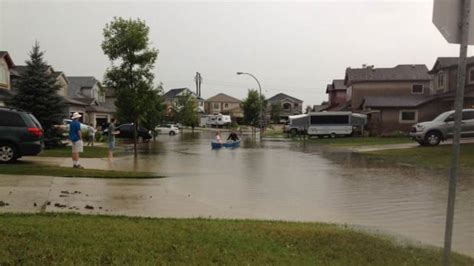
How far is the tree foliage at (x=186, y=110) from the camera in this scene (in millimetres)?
90375

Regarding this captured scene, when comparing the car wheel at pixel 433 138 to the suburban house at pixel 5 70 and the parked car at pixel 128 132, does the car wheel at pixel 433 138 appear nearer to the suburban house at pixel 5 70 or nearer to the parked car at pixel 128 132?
the parked car at pixel 128 132

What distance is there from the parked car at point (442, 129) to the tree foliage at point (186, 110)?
63.0 m

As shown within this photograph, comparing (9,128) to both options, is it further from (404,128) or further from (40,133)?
(404,128)

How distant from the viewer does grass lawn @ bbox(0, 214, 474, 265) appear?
523 cm

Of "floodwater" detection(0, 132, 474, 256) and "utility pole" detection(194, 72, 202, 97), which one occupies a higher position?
"utility pole" detection(194, 72, 202, 97)

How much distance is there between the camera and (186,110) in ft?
298

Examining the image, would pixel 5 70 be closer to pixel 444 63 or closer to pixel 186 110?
pixel 444 63

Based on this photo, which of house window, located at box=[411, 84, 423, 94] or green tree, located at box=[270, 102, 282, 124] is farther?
green tree, located at box=[270, 102, 282, 124]

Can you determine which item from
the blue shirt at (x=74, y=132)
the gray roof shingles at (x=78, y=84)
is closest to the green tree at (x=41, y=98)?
the blue shirt at (x=74, y=132)

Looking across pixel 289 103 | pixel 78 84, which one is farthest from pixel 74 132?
pixel 289 103

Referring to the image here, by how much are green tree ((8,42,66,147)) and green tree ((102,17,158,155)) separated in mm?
3313

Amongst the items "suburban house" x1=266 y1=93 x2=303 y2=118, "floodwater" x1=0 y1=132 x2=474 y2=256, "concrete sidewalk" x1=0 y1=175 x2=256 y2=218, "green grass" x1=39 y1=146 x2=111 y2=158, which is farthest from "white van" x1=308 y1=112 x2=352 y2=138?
"suburban house" x1=266 y1=93 x2=303 y2=118

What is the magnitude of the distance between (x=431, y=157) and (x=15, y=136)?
18413mm

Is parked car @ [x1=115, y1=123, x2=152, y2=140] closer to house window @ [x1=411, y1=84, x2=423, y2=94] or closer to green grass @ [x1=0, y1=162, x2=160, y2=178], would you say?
house window @ [x1=411, y1=84, x2=423, y2=94]
